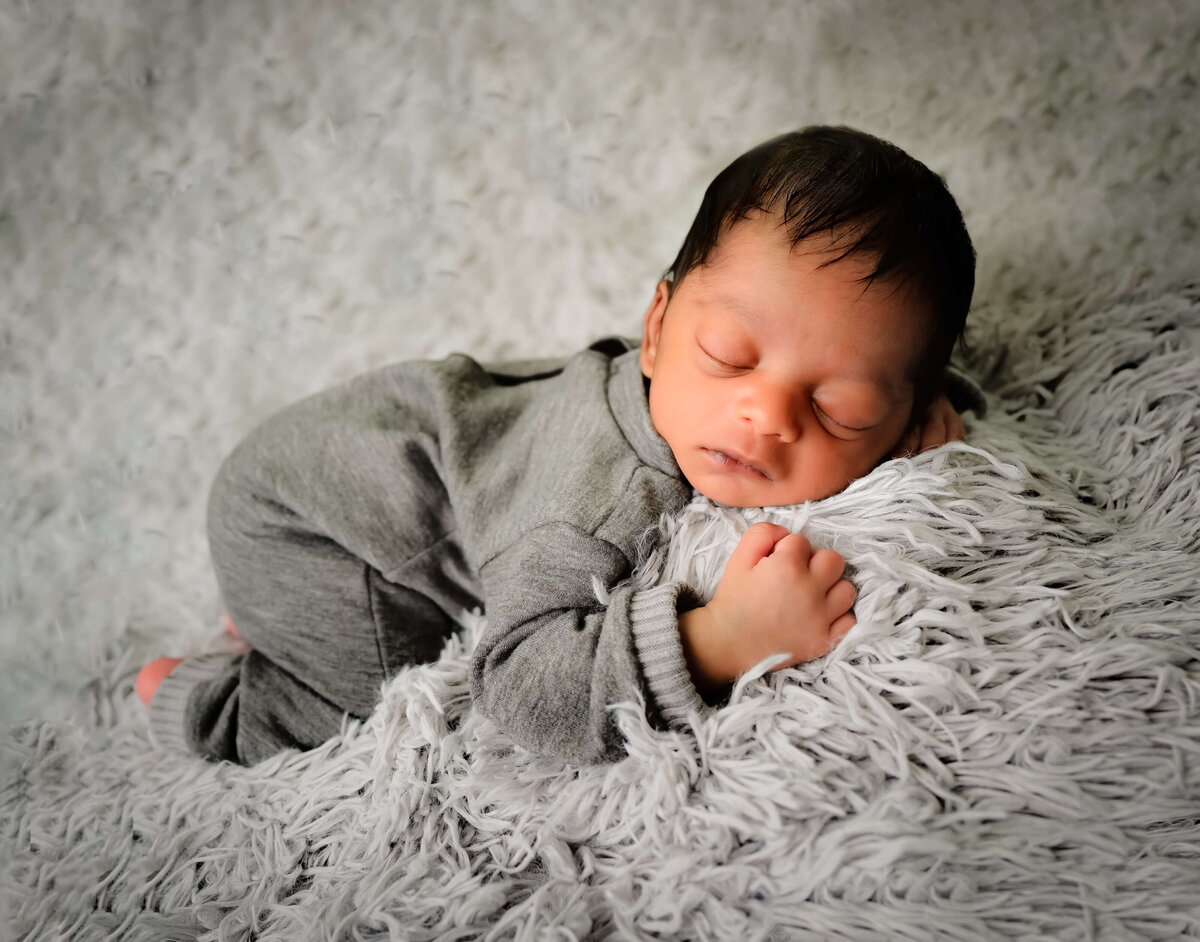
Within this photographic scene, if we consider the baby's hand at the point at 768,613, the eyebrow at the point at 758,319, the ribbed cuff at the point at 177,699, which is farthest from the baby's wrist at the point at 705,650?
the ribbed cuff at the point at 177,699

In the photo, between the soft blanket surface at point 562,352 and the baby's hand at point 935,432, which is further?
the baby's hand at point 935,432

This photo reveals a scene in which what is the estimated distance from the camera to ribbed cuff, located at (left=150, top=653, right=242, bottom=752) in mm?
982

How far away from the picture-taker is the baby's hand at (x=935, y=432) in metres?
0.89

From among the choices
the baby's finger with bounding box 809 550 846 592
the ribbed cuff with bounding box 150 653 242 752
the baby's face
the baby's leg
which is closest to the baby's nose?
the baby's face

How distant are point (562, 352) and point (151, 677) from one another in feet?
Answer: 2.36

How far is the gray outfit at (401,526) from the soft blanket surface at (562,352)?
0.23ft

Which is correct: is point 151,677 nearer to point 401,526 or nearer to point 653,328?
point 401,526

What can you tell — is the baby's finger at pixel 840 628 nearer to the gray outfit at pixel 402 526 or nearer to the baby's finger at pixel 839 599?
the baby's finger at pixel 839 599

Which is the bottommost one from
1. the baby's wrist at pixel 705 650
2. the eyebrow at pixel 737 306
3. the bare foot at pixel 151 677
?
the bare foot at pixel 151 677

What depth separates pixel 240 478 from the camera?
3.41 ft

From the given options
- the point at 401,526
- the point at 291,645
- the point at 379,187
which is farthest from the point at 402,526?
the point at 379,187

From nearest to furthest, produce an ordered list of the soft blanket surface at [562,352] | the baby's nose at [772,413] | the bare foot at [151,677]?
the soft blanket surface at [562,352] < the baby's nose at [772,413] < the bare foot at [151,677]

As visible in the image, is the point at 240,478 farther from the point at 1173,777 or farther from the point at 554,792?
the point at 1173,777

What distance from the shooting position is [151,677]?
3.46ft
